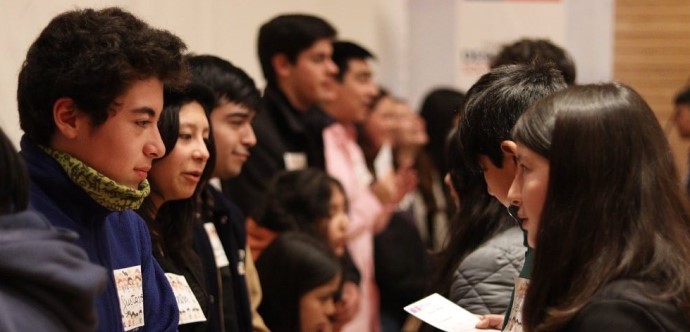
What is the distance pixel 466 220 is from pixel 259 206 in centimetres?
151

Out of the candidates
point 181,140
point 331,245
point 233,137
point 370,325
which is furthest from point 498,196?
point 370,325

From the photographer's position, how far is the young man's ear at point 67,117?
2.26 metres

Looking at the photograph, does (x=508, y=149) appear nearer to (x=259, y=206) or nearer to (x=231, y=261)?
(x=231, y=261)

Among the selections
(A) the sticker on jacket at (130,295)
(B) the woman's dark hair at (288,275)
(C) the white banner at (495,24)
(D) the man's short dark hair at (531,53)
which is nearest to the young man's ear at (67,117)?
(A) the sticker on jacket at (130,295)

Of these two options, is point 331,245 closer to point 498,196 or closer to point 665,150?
point 498,196

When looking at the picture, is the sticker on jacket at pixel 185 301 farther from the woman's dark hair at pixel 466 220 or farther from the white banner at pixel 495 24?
the white banner at pixel 495 24

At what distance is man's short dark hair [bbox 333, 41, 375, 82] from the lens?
19.2ft

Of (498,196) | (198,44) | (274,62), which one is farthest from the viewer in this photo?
(274,62)

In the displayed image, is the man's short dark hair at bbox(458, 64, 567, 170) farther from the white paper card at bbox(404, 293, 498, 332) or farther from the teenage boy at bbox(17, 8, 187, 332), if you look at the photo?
the teenage boy at bbox(17, 8, 187, 332)

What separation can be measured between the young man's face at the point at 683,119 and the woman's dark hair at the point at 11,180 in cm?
613

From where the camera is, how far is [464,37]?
6375mm

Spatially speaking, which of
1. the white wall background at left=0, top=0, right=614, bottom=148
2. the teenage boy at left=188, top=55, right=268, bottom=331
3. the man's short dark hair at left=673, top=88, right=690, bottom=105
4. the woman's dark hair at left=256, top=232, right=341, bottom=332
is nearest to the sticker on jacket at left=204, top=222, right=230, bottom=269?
the teenage boy at left=188, top=55, right=268, bottom=331

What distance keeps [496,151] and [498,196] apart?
126 mm

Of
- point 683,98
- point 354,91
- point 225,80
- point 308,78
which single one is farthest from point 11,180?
point 683,98
